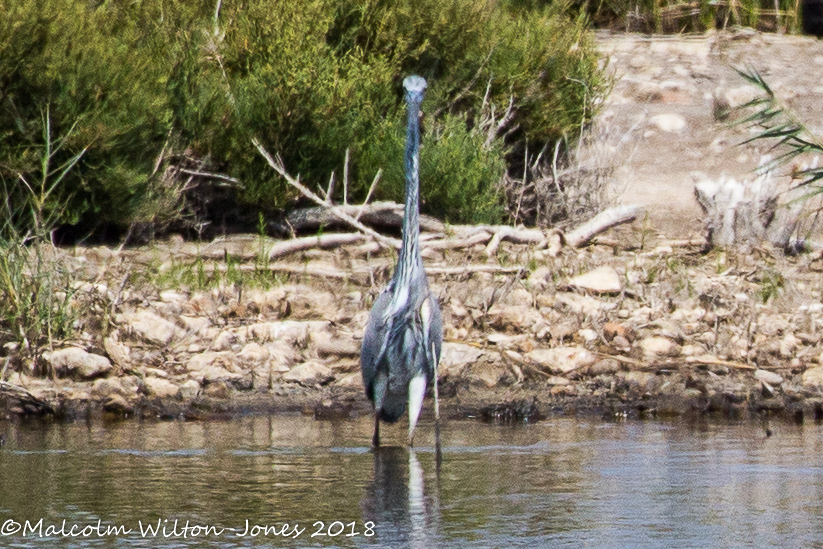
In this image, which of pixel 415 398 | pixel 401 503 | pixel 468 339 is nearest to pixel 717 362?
pixel 468 339

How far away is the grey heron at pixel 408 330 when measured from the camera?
738cm

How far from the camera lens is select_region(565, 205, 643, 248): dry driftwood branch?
38.2 feet

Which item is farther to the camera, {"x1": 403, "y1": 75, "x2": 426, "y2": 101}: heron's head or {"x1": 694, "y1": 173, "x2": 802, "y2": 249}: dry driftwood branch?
{"x1": 694, "y1": 173, "x2": 802, "y2": 249}: dry driftwood branch

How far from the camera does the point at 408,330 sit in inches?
291

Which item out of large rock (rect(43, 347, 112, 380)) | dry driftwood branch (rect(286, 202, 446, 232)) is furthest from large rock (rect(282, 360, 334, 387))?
dry driftwood branch (rect(286, 202, 446, 232))

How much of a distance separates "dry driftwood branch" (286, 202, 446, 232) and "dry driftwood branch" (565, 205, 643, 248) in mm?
1136

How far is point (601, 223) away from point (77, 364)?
16.6 ft

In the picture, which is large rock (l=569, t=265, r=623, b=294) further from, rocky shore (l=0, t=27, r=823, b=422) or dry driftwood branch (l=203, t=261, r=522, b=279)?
dry driftwood branch (l=203, t=261, r=522, b=279)

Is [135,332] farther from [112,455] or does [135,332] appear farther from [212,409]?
[112,455]

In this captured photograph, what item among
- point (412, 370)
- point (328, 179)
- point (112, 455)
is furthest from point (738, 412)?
point (328, 179)

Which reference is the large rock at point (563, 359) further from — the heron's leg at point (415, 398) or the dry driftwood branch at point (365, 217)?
the dry driftwood branch at point (365, 217)

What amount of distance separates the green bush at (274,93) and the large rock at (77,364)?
1.87 meters

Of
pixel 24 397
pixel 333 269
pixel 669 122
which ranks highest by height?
pixel 669 122

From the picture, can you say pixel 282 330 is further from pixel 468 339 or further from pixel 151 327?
pixel 468 339
